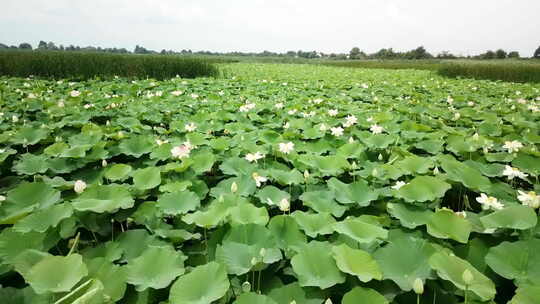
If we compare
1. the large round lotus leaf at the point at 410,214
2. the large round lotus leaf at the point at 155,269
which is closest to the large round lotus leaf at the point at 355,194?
the large round lotus leaf at the point at 410,214

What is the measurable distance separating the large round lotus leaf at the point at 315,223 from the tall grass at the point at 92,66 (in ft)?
28.2

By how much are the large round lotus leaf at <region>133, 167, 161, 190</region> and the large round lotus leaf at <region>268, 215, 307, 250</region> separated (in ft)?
2.42

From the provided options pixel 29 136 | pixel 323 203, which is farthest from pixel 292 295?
pixel 29 136

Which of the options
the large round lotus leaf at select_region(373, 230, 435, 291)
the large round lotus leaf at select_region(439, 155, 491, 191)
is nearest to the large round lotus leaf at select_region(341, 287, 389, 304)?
the large round lotus leaf at select_region(373, 230, 435, 291)

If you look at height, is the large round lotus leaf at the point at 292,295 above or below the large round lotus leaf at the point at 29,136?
below

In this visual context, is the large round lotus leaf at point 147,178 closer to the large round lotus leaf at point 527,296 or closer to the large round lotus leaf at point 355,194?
the large round lotus leaf at point 355,194

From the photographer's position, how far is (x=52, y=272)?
36.4 inches

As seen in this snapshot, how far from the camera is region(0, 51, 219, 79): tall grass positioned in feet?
27.6

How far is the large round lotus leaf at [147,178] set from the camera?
5.32 ft

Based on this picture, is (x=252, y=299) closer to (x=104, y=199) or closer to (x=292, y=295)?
(x=292, y=295)

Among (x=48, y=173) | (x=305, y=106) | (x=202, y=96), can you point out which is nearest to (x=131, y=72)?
(x=202, y=96)

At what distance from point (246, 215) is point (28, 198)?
3.53ft

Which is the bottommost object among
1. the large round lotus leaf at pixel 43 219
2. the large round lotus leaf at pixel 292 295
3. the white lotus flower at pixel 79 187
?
the large round lotus leaf at pixel 292 295

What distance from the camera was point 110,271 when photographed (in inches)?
39.0
